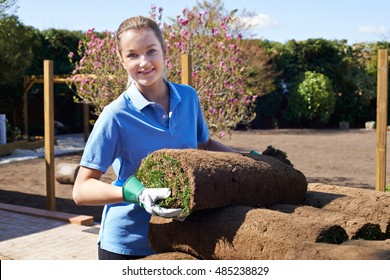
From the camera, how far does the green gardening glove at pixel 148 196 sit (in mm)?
1682

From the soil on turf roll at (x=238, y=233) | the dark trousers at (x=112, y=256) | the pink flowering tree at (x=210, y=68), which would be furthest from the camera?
the pink flowering tree at (x=210, y=68)

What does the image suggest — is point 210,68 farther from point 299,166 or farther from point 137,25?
point 137,25

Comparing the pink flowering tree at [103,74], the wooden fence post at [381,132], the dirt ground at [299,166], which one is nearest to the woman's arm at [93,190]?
the wooden fence post at [381,132]

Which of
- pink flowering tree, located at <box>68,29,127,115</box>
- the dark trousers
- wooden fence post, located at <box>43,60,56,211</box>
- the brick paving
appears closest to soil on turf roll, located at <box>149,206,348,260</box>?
the dark trousers

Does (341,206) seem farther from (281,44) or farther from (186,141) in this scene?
(281,44)

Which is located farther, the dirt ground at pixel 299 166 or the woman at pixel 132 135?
the dirt ground at pixel 299 166

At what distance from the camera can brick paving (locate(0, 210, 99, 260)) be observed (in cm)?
562

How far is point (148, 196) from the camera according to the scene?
173 centimetres

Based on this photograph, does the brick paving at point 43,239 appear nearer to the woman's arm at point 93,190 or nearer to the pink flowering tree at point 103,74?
the pink flowering tree at point 103,74

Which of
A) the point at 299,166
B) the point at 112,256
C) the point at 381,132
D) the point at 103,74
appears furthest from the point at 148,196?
the point at 299,166

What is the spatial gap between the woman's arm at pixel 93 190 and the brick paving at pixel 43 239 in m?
3.71

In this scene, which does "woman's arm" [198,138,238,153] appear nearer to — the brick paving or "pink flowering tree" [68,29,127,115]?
the brick paving

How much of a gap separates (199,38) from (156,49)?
643 centimetres

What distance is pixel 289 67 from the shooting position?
23.3 metres
